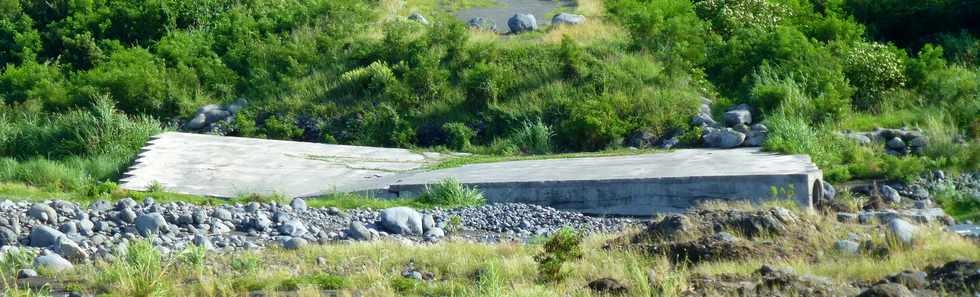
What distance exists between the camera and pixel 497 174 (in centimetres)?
1891

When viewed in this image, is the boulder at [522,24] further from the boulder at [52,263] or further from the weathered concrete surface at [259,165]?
the boulder at [52,263]

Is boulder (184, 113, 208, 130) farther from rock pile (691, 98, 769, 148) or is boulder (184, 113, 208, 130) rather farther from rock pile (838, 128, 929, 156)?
rock pile (838, 128, 929, 156)

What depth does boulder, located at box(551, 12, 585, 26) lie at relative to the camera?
29.2 m

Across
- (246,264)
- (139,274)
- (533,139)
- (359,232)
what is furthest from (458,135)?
(139,274)

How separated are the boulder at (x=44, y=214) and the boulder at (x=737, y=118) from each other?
11.1 metres

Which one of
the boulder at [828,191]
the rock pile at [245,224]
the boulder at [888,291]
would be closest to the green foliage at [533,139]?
the rock pile at [245,224]

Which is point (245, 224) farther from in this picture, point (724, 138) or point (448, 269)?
point (724, 138)

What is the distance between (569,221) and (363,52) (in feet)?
37.1

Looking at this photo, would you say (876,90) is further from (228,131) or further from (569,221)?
(228,131)

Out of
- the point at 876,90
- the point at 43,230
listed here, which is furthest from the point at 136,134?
the point at 876,90

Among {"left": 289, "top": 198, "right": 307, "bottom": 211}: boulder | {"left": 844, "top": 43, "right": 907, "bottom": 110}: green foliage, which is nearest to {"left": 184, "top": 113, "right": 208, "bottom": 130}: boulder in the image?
{"left": 289, "top": 198, "right": 307, "bottom": 211}: boulder

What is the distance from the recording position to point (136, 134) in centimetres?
2370

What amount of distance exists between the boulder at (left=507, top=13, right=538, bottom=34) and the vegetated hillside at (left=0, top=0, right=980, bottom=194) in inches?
41.5

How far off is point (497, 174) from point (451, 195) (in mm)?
1601
